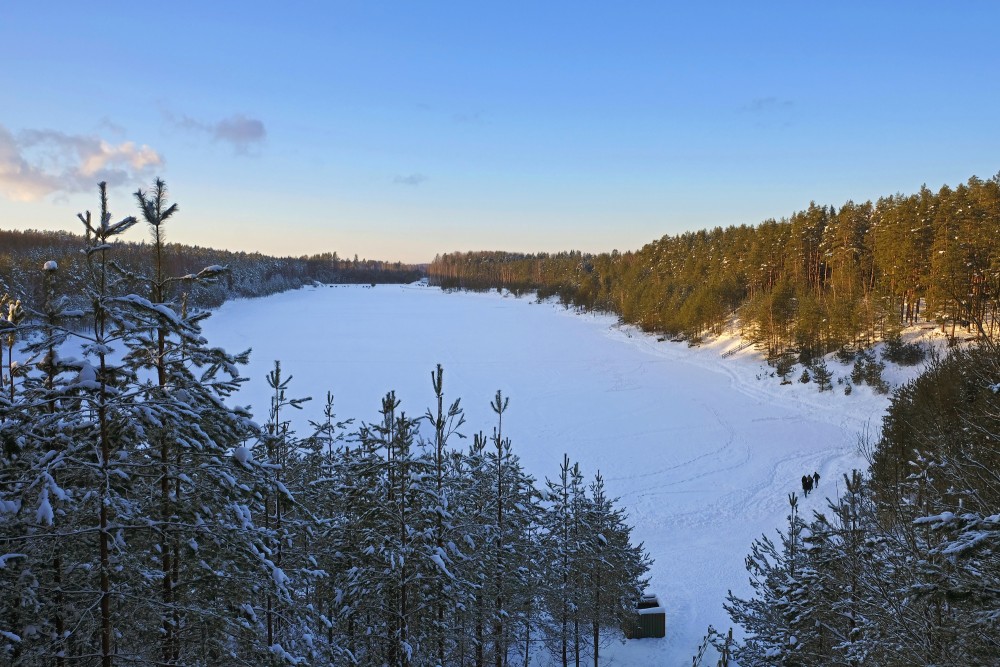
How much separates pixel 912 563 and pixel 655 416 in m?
31.8

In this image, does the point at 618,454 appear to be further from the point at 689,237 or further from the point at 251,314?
the point at 251,314

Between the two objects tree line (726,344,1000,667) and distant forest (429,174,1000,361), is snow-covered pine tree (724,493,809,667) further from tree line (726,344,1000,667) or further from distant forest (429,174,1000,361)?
distant forest (429,174,1000,361)

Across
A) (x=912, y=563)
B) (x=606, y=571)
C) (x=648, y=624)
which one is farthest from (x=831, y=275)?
(x=912, y=563)

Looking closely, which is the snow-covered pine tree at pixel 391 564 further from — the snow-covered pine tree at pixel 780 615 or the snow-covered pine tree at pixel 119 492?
the snow-covered pine tree at pixel 780 615

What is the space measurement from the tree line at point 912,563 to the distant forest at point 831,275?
527 inches

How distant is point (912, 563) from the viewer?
6719mm

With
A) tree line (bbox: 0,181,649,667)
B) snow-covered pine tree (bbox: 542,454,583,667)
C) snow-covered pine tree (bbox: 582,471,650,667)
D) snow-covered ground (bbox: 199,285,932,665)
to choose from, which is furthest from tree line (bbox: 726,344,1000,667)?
tree line (bbox: 0,181,649,667)

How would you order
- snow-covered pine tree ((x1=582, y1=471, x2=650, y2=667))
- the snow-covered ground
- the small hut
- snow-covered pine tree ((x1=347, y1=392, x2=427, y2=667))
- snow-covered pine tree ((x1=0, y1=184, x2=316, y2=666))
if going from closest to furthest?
snow-covered pine tree ((x1=0, y1=184, x2=316, y2=666)) < snow-covered pine tree ((x1=347, y1=392, x2=427, y2=667)) < snow-covered pine tree ((x1=582, y1=471, x2=650, y2=667)) < the small hut < the snow-covered ground

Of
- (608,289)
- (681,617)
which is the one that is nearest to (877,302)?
(681,617)

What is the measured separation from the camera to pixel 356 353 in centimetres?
5916

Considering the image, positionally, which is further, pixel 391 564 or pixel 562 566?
pixel 562 566

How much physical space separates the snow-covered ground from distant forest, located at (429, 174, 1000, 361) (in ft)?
12.0

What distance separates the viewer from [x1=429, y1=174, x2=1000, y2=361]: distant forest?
39938mm

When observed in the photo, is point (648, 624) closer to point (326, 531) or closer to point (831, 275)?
point (326, 531)
